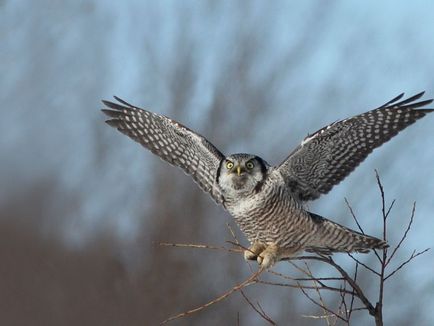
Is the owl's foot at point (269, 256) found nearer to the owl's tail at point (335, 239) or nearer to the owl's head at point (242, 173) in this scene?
the owl's tail at point (335, 239)

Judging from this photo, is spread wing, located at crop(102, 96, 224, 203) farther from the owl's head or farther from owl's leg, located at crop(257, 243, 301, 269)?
owl's leg, located at crop(257, 243, 301, 269)

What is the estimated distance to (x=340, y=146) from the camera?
332 centimetres

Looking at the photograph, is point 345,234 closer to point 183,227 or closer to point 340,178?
point 340,178

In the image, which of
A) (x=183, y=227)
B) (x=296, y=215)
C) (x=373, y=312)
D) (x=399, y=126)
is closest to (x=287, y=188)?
(x=296, y=215)

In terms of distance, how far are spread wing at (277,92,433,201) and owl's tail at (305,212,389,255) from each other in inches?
8.8

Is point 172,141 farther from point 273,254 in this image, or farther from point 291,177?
point 273,254

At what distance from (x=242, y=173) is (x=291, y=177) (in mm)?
332

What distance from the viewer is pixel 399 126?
3273 millimetres

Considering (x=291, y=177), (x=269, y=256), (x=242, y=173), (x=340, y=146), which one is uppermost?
(x=340, y=146)

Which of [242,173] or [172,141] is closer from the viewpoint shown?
[242,173]

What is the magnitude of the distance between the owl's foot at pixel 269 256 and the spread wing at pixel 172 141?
33 cm

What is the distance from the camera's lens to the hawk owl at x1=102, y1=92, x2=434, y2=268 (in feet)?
10.1

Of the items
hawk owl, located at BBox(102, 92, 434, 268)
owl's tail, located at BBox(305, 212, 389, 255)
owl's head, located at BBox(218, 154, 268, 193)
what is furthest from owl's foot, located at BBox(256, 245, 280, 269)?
owl's head, located at BBox(218, 154, 268, 193)

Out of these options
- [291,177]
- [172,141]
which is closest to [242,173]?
[291,177]
